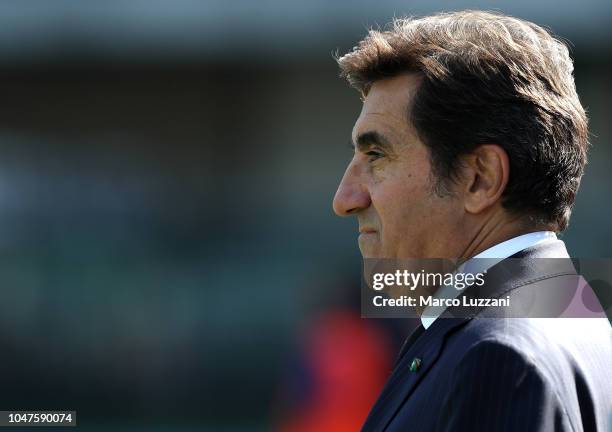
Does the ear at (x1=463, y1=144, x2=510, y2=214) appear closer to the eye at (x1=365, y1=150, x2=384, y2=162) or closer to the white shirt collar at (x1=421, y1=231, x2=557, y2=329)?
the white shirt collar at (x1=421, y1=231, x2=557, y2=329)

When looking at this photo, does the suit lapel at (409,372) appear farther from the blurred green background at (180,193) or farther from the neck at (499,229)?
the blurred green background at (180,193)

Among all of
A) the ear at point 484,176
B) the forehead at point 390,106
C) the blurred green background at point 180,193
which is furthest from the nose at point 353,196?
the blurred green background at point 180,193

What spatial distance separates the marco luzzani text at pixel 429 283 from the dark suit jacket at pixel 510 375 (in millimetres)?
38

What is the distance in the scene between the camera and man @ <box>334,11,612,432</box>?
1969mm

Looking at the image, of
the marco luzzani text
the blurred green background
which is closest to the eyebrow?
the marco luzzani text

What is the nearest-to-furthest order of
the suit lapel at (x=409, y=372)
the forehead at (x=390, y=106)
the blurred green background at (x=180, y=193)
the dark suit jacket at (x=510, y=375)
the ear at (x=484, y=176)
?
the dark suit jacket at (x=510, y=375) < the suit lapel at (x=409, y=372) < the ear at (x=484, y=176) < the forehead at (x=390, y=106) < the blurred green background at (x=180, y=193)

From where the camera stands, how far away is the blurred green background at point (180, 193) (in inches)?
383

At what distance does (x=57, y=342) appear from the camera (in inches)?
389

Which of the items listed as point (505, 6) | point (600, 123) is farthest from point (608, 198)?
point (505, 6)

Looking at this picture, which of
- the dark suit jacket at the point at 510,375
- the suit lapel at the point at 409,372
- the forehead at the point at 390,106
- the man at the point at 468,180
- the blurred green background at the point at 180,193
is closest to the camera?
the dark suit jacket at the point at 510,375

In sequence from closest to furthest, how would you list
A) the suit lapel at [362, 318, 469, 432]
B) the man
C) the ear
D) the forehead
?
the man < the suit lapel at [362, 318, 469, 432] < the ear < the forehead

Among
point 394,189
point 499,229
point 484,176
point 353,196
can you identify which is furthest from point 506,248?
point 353,196

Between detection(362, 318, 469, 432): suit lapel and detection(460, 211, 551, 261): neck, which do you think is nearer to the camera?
detection(362, 318, 469, 432): suit lapel

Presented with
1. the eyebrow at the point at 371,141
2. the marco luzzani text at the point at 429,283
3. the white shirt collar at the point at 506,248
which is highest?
the eyebrow at the point at 371,141
